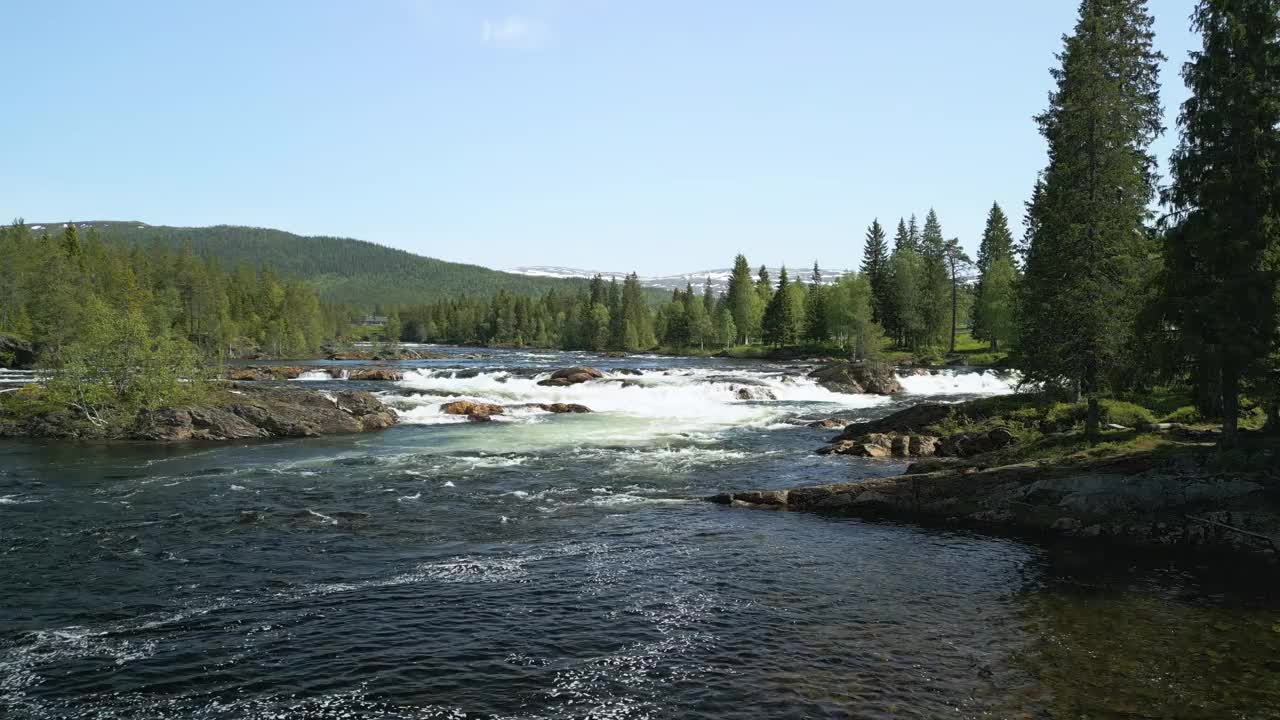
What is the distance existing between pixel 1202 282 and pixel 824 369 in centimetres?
4692

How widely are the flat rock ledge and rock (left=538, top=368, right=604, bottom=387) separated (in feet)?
132

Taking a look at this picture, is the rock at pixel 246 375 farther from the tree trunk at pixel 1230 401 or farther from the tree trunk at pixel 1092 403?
the tree trunk at pixel 1230 401


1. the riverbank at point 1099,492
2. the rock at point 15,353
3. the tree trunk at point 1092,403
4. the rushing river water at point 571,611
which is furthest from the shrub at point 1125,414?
the rock at point 15,353

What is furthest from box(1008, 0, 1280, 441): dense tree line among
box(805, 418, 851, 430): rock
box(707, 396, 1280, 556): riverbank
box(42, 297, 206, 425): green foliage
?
box(42, 297, 206, 425): green foliage

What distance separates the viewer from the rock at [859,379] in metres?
63.7

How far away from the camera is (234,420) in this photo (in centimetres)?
3997

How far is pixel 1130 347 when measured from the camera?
23.7m

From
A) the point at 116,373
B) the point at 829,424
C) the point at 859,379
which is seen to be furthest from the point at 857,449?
the point at 116,373

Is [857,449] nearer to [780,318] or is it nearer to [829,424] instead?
[829,424]

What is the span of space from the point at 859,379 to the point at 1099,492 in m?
45.5

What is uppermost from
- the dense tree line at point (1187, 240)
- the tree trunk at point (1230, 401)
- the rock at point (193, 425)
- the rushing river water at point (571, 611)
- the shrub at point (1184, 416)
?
the dense tree line at point (1187, 240)

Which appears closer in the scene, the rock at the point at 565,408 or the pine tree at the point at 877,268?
the rock at the point at 565,408

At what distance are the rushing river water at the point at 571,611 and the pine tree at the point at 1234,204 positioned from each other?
6.42 m

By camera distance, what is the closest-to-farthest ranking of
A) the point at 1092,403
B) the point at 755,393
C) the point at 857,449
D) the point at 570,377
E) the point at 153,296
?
the point at 1092,403, the point at 857,449, the point at 755,393, the point at 570,377, the point at 153,296
